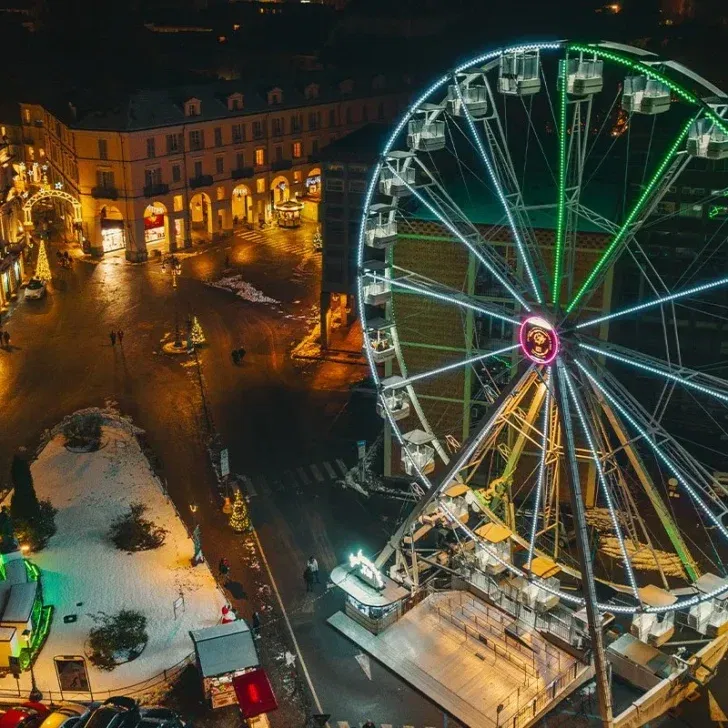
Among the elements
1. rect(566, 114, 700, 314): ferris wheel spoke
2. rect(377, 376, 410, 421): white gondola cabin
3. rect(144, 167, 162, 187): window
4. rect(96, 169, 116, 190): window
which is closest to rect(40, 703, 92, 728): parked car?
rect(377, 376, 410, 421): white gondola cabin

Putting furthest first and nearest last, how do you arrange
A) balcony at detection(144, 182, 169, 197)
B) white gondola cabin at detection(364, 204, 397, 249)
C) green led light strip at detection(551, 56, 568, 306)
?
1. balcony at detection(144, 182, 169, 197)
2. white gondola cabin at detection(364, 204, 397, 249)
3. green led light strip at detection(551, 56, 568, 306)

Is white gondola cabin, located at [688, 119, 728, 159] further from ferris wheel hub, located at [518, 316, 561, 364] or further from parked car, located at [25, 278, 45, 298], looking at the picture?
parked car, located at [25, 278, 45, 298]

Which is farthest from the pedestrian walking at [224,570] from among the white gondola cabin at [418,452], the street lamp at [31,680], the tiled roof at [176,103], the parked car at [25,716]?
the tiled roof at [176,103]

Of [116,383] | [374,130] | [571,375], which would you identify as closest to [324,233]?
[374,130]

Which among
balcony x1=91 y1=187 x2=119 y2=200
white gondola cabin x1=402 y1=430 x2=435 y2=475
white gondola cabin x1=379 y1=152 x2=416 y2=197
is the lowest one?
balcony x1=91 y1=187 x2=119 y2=200

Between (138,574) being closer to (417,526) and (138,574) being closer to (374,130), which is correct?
(417,526)

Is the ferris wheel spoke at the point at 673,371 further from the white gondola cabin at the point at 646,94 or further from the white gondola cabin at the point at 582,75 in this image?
the white gondola cabin at the point at 582,75
